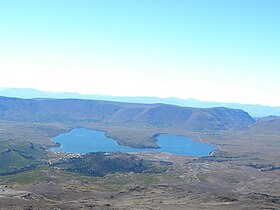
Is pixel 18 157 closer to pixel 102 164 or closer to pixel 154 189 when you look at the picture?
pixel 102 164

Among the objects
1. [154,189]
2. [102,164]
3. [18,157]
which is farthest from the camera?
[18,157]

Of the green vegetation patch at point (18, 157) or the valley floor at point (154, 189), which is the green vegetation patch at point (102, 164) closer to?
the valley floor at point (154, 189)

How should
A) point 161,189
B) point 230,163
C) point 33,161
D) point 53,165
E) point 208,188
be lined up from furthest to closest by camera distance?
point 230,163 → point 33,161 → point 53,165 → point 208,188 → point 161,189

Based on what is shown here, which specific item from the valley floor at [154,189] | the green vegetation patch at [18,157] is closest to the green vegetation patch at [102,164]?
the valley floor at [154,189]

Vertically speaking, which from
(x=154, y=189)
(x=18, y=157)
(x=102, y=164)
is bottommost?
(x=18, y=157)

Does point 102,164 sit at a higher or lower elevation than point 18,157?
higher

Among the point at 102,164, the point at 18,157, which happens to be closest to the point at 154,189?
the point at 102,164

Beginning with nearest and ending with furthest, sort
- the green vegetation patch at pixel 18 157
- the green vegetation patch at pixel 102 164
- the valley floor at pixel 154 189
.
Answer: the valley floor at pixel 154 189
the green vegetation patch at pixel 102 164
the green vegetation patch at pixel 18 157

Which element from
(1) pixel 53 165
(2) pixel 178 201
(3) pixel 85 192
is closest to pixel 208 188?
(2) pixel 178 201

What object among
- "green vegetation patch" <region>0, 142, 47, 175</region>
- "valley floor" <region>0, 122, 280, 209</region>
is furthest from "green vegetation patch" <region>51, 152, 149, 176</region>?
"green vegetation patch" <region>0, 142, 47, 175</region>

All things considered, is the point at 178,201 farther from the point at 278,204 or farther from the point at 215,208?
the point at 278,204

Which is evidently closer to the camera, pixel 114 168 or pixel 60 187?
pixel 60 187
